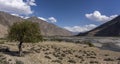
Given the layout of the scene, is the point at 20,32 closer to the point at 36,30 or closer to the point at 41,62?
the point at 36,30

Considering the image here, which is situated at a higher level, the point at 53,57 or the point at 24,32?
the point at 24,32

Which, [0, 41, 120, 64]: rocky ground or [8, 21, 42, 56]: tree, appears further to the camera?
[8, 21, 42, 56]: tree

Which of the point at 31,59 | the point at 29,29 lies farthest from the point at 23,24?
the point at 31,59

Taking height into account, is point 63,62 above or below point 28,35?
below

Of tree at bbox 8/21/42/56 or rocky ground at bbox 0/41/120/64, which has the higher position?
tree at bbox 8/21/42/56

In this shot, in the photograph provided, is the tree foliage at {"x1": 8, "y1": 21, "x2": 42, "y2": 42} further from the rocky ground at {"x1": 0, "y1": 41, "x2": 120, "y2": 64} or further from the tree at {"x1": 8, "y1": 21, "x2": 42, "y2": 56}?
the rocky ground at {"x1": 0, "y1": 41, "x2": 120, "y2": 64}

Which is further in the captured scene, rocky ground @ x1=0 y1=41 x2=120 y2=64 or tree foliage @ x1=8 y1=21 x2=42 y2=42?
tree foliage @ x1=8 y1=21 x2=42 y2=42

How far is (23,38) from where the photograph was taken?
40.0 meters

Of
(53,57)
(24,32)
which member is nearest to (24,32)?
(24,32)

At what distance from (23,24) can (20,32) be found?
146cm

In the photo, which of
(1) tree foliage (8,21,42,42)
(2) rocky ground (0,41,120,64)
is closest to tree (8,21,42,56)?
(1) tree foliage (8,21,42,42)

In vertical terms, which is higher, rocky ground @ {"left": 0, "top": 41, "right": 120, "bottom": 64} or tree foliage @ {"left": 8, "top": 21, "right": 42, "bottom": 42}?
tree foliage @ {"left": 8, "top": 21, "right": 42, "bottom": 42}

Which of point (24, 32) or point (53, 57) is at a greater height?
Answer: point (24, 32)

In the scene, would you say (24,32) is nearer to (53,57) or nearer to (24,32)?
(24,32)
